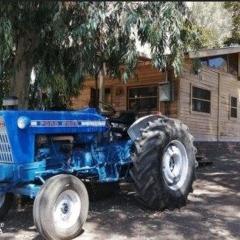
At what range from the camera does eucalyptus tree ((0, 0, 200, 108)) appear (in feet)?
27.0

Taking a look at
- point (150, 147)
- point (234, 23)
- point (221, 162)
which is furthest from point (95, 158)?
point (234, 23)

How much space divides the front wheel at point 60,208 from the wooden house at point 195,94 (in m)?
8.58

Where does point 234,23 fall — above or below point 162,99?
above

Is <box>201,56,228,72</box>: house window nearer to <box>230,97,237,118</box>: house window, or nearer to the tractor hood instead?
<box>230,97,237,118</box>: house window

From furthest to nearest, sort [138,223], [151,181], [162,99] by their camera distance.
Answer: [162,99], [151,181], [138,223]

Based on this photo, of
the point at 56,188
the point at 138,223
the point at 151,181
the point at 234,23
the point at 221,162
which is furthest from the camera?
the point at 234,23

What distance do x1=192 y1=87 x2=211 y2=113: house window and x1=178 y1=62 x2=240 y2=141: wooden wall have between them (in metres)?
0.15

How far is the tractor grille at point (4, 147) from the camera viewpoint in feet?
24.1

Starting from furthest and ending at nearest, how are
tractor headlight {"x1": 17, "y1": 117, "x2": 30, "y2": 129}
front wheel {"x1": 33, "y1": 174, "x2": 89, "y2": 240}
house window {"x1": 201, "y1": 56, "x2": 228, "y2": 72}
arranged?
1. house window {"x1": 201, "y1": 56, "x2": 228, "y2": 72}
2. tractor headlight {"x1": 17, "y1": 117, "x2": 30, "y2": 129}
3. front wheel {"x1": 33, "y1": 174, "x2": 89, "y2": 240}

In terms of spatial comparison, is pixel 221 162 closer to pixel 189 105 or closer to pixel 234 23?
pixel 189 105

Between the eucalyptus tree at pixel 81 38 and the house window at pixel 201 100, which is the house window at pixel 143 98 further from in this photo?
the eucalyptus tree at pixel 81 38

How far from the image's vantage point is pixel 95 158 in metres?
8.41

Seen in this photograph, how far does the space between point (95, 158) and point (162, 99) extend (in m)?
9.07

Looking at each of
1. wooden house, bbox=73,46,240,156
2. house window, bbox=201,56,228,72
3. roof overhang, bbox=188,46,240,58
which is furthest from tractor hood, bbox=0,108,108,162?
house window, bbox=201,56,228,72
